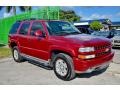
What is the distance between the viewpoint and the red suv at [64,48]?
6344 millimetres

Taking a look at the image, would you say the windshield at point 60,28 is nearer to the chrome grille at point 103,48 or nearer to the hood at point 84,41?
the hood at point 84,41

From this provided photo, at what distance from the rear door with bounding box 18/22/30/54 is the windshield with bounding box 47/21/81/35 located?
1334 millimetres

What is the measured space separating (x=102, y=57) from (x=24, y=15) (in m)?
10.6

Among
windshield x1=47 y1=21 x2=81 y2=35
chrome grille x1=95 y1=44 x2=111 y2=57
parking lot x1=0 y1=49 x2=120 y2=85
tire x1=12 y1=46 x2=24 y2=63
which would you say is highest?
windshield x1=47 y1=21 x2=81 y2=35

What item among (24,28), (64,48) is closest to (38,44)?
(64,48)

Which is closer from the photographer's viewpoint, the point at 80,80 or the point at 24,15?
the point at 80,80

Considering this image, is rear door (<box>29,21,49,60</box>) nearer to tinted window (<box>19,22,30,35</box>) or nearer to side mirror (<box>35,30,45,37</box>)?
side mirror (<box>35,30,45,37</box>)

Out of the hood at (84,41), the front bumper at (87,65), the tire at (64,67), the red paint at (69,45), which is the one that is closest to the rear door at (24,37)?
the red paint at (69,45)

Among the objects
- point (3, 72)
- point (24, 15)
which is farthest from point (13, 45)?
point (24, 15)

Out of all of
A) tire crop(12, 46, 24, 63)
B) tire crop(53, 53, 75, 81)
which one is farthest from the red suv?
tire crop(12, 46, 24, 63)

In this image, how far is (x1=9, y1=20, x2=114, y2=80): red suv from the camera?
6.34 m

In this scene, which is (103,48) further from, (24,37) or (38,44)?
(24,37)
